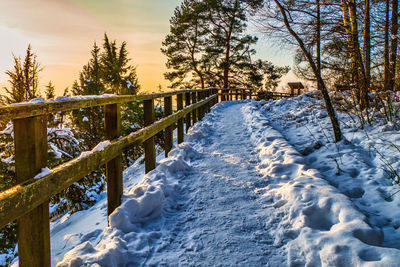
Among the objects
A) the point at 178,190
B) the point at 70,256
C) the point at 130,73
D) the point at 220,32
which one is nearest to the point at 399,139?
the point at 178,190

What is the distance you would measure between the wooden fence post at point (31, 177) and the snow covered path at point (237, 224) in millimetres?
283

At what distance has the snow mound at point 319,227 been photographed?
186 cm

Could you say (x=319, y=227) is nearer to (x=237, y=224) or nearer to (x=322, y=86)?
(x=237, y=224)

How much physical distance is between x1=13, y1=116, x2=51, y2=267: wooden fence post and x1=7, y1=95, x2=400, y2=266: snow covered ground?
1.03ft

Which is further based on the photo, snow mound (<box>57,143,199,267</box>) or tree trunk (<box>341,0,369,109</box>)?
tree trunk (<box>341,0,369,109</box>)

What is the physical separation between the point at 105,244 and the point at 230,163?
105 inches

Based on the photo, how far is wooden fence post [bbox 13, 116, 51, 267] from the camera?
1596 millimetres

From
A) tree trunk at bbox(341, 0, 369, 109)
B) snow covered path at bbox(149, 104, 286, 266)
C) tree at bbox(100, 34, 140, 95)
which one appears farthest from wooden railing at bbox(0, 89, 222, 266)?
tree at bbox(100, 34, 140, 95)

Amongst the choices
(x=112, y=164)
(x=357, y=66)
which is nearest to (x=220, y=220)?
(x=112, y=164)

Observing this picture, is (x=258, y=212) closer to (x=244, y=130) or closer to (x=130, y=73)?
(x=244, y=130)

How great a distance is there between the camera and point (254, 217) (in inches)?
105

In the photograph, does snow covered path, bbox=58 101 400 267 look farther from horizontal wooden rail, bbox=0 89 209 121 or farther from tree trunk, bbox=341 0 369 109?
tree trunk, bbox=341 0 369 109

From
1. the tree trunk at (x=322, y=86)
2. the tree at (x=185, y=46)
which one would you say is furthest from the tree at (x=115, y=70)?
the tree trunk at (x=322, y=86)

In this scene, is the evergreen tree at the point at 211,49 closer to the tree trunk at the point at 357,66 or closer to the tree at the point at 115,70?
the tree at the point at 115,70
